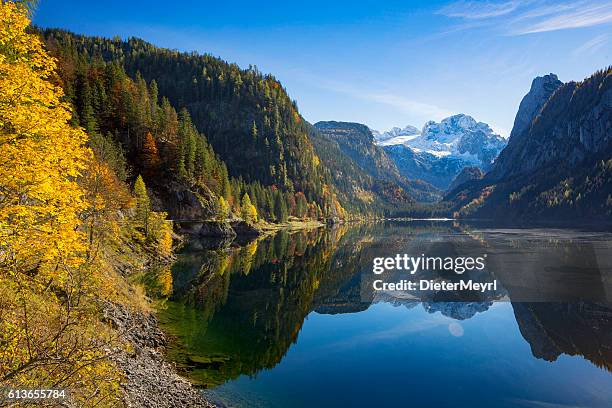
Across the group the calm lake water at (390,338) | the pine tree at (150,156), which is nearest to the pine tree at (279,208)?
the pine tree at (150,156)

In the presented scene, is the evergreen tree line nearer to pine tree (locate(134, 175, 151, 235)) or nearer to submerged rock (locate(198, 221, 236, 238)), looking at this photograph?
submerged rock (locate(198, 221, 236, 238))

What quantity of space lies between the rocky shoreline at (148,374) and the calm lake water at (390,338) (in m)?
1.34

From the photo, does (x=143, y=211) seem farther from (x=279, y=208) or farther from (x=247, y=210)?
(x=279, y=208)

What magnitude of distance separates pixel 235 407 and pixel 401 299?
32382mm

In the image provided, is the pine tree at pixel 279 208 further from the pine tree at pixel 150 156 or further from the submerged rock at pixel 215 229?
the pine tree at pixel 150 156

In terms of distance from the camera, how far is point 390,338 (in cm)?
3472

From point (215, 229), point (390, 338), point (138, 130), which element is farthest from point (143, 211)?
point (138, 130)

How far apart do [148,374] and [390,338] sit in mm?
21055

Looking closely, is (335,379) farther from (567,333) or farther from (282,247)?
(282,247)

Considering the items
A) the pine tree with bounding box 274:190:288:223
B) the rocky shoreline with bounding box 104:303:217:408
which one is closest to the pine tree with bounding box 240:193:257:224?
the pine tree with bounding box 274:190:288:223

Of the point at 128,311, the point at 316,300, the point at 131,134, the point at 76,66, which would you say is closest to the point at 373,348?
the point at 316,300

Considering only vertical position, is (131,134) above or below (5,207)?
above

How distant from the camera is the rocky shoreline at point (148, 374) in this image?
62.8 feet

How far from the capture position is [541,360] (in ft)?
93.1
